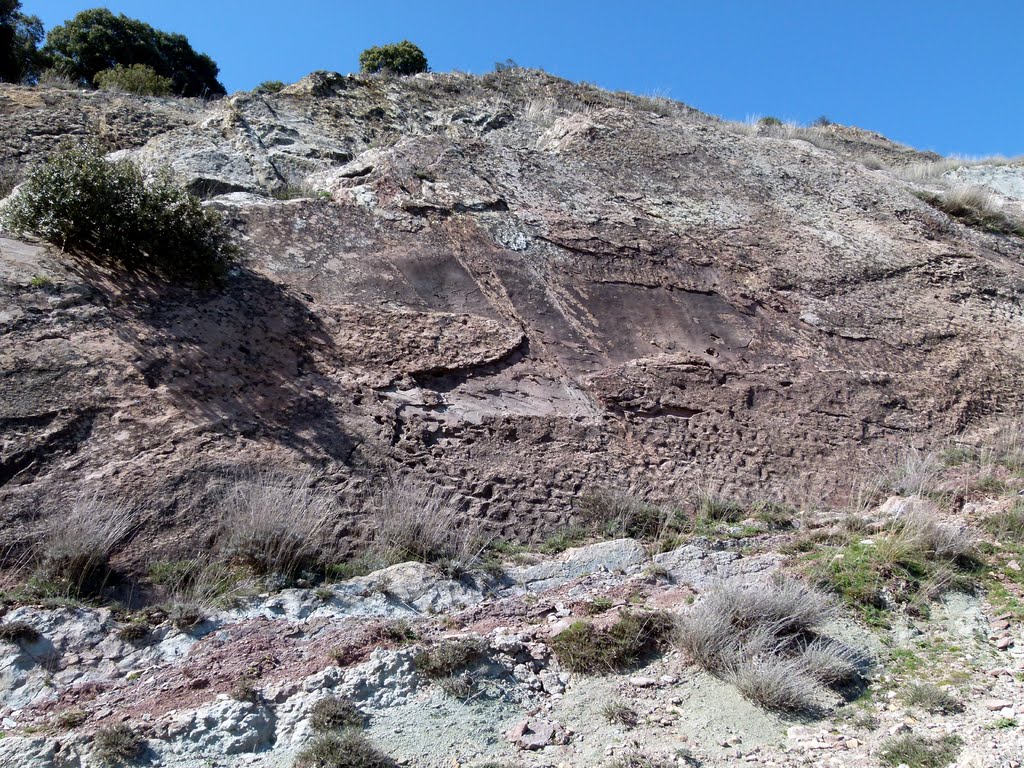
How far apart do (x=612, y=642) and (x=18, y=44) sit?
19523mm

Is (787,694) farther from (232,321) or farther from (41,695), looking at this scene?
(232,321)

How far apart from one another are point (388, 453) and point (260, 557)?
1.37 metres

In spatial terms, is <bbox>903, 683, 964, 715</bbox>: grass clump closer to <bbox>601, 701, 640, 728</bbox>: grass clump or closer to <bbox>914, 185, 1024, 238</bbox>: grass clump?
<bbox>601, 701, 640, 728</bbox>: grass clump

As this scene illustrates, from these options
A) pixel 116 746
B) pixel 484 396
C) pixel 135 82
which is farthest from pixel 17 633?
pixel 135 82

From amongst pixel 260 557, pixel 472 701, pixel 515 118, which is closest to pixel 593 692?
pixel 472 701

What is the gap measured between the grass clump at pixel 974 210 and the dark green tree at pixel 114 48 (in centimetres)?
1537

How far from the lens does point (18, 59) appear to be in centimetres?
1716

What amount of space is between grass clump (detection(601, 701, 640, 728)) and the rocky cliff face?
201cm

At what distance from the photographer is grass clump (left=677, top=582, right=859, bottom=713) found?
4324 mm

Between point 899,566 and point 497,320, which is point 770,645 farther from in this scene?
point 497,320

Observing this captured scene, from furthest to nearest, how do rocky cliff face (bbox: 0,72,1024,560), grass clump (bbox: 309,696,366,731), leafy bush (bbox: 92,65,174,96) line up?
leafy bush (bbox: 92,65,174,96)
rocky cliff face (bbox: 0,72,1024,560)
grass clump (bbox: 309,696,366,731)

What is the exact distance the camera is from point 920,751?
3750mm

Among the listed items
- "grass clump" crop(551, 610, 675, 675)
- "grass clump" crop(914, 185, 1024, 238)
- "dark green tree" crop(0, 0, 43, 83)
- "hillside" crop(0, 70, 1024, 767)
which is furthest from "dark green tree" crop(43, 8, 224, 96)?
"grass clump" crop(551, 610, 675, 675)

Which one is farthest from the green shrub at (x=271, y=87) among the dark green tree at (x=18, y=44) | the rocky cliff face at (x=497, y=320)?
the dark green tree at (x=18, y=44)
